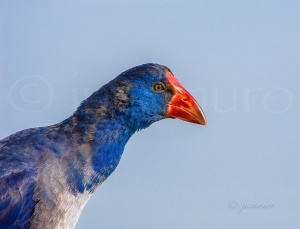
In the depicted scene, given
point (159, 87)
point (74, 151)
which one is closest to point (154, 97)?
point (159, 87)

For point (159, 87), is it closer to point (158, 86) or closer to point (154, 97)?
point (158, 86)

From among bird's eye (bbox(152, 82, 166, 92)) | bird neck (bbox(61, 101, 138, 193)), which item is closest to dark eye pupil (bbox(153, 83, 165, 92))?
bird's eye (bbox(152, 82, 166, 92))

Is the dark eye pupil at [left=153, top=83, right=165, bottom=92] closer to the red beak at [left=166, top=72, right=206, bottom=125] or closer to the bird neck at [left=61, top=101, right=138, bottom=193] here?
the red beak at [left=166, top=72, right=206, bottom=125]


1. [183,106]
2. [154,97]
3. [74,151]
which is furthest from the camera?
[183,106]

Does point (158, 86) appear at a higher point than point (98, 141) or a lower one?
higher

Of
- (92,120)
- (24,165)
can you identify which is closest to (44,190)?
(24,165)

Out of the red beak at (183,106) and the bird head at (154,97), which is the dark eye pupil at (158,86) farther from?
the red beak at (183,106)

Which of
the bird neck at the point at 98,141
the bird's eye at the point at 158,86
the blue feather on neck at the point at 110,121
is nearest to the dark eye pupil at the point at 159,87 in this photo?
the bird's eye at the point at 158,86

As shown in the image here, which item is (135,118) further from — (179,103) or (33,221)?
(33,221)
